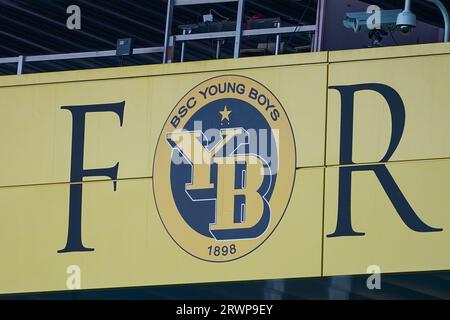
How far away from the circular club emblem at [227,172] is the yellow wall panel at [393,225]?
901 millimetres

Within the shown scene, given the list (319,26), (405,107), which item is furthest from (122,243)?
(405,107)

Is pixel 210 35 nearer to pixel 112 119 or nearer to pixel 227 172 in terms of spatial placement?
pixel 112 119

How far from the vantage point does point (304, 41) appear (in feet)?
83.3

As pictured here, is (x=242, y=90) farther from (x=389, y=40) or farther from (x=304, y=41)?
(x=304, y=41)

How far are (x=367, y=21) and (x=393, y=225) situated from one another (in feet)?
9.44

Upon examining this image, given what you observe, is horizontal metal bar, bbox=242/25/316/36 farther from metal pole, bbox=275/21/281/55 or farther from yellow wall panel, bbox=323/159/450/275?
yellow wall panel, bbox=323/159/450/275

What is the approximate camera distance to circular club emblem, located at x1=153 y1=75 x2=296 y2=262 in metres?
20.8

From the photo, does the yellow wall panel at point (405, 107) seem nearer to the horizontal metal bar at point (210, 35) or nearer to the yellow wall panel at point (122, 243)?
the yellow wall panel at point (122, 243)

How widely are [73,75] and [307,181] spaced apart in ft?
13.6

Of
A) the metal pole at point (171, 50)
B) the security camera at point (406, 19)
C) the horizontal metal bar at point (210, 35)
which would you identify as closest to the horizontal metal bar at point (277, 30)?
the horizontal metal bar at point (210, 35)

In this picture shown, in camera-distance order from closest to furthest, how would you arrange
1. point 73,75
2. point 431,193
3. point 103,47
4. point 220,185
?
point 431,193
point 220,185
point 73,75
point 103,47

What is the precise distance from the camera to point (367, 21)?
2073 centimetres

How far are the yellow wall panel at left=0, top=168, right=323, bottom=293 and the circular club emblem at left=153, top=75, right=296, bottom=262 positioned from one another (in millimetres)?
180
